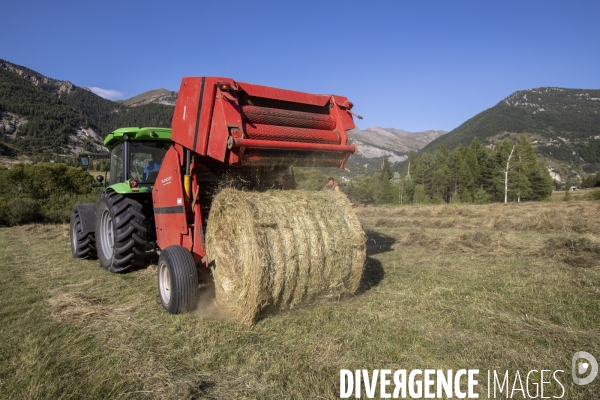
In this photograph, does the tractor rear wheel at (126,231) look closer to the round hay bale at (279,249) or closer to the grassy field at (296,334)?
the grassy field at (296,334)

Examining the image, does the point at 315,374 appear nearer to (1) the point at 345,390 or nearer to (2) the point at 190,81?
(1) the point at 345,390

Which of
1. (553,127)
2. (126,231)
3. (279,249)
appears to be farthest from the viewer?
(553,127)

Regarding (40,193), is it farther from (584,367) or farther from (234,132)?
(584,367)

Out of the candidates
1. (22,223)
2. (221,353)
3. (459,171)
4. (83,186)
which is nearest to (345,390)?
(221,353)

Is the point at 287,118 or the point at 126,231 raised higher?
the point at 287,118

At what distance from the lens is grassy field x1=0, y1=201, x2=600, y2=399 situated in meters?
2.88

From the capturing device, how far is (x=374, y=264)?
22.8 feet

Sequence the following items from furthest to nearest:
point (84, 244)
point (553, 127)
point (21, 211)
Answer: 1. point (553, 127)
2. point (21, 211)
3. point (84, 244)

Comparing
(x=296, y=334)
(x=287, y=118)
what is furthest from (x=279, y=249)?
(x=287, y=118)

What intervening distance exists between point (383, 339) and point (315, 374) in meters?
0.87

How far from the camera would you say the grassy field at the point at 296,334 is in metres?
2.88

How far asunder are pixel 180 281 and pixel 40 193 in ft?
58.9

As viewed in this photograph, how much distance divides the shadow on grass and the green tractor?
343 cm

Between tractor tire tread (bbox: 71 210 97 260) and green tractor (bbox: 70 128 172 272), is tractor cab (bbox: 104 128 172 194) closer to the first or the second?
green tractor (bbox: 70 128 172 272)
